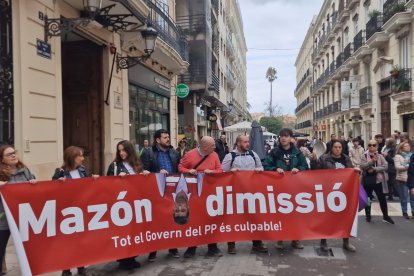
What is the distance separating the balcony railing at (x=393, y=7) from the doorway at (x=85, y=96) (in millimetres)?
14736

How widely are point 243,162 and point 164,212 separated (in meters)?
1.43

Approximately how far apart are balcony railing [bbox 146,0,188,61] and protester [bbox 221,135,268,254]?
306 inches

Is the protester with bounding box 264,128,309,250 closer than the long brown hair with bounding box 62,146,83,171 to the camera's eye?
No

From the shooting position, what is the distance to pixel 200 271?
18.2 ft

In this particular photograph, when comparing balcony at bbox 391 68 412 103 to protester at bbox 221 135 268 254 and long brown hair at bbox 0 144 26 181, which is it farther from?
long brown hair at bbox 0 144 26 181

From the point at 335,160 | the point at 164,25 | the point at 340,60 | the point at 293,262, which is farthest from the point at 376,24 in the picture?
the point at 293,262

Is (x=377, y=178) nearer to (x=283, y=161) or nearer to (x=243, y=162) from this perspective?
(x=283, y=161)

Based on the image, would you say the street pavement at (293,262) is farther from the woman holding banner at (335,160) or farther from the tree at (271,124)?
the tree at (271,124)

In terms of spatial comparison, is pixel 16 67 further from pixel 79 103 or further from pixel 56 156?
pixel 79 103

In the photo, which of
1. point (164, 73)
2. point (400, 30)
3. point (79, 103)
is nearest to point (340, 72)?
point (400, 30)

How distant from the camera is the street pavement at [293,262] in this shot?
5512 mm

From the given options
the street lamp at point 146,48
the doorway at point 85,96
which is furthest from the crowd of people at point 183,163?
the street lamp at point 146,48

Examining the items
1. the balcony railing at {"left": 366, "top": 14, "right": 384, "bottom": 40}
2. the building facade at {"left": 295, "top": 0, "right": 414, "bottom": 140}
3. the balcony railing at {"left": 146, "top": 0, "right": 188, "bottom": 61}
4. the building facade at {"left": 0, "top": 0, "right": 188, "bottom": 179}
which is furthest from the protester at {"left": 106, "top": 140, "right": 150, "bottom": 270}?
the balcony railing at {"left": 366, "top": 14, "right": 384, "bottom": 40}

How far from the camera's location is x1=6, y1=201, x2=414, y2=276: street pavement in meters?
5.51
